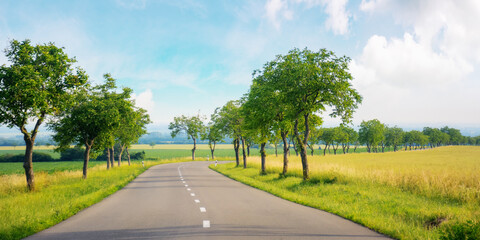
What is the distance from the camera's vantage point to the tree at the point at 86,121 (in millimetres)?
22781

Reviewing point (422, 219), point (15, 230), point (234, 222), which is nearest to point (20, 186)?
point (15, 230)

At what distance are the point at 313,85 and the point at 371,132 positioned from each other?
84434mm

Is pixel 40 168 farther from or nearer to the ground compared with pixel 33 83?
nearer to the ground

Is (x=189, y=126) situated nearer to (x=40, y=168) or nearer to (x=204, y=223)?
(x=40, y=168)

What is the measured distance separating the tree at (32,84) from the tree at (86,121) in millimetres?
4611

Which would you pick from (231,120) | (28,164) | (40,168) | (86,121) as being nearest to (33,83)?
(28,164)

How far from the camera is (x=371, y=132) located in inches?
3718

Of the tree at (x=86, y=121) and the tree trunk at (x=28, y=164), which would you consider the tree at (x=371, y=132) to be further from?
the tree trunk at (x=28, y=164)

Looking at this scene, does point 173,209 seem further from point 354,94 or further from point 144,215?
point 354,94

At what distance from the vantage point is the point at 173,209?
33.9ft

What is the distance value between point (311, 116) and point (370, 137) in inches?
3198

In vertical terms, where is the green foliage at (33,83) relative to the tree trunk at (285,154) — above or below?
above

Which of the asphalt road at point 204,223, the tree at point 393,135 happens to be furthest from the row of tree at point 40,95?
the tree at point 393,135

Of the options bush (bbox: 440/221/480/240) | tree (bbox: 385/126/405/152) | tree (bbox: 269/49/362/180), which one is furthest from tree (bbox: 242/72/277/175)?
tree (bbox: 385/126/405/152)
